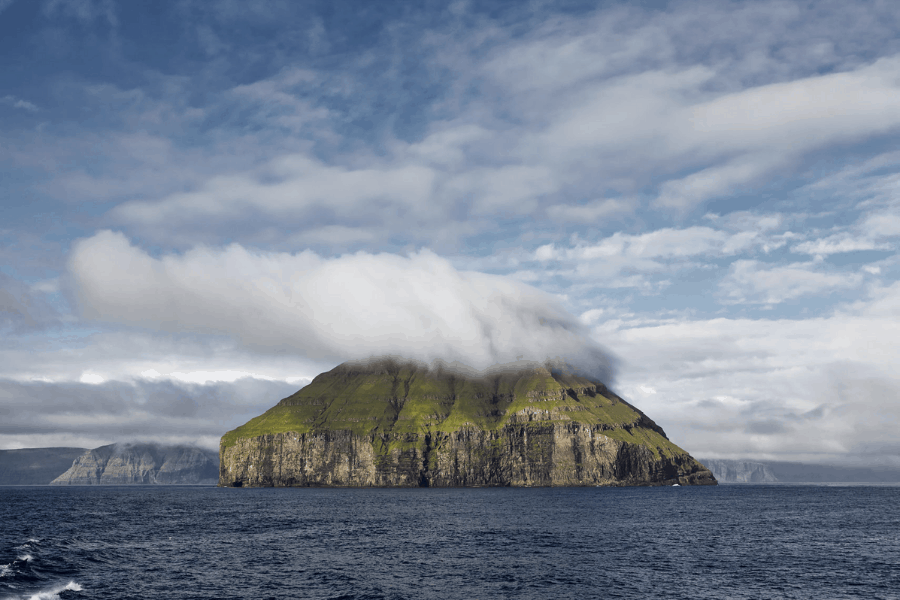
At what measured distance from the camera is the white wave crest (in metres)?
64.4

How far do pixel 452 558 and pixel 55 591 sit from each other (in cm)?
4911

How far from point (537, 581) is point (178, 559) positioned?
51.4 m

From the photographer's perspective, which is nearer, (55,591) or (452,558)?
(55,591)

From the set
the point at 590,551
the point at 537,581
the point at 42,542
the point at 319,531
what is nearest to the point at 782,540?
the point at 590,551

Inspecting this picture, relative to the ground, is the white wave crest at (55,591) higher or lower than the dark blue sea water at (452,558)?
higher

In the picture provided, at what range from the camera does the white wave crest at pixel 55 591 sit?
6438 centimetres

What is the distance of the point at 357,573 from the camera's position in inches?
3118

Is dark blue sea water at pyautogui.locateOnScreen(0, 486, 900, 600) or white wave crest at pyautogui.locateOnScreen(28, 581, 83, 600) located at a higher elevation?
white wave crest at pyautogui.locateOnScreen(28, 581, 83, 600)

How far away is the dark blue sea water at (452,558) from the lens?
228 ft

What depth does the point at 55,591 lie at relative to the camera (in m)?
67.2

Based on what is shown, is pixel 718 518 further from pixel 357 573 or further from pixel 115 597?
pixel 115 597

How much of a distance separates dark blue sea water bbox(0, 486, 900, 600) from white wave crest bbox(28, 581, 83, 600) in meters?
0.26

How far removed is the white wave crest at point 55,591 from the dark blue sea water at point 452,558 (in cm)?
26

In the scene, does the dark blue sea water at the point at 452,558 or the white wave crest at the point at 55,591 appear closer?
the white wave crest at the point at 55,591
